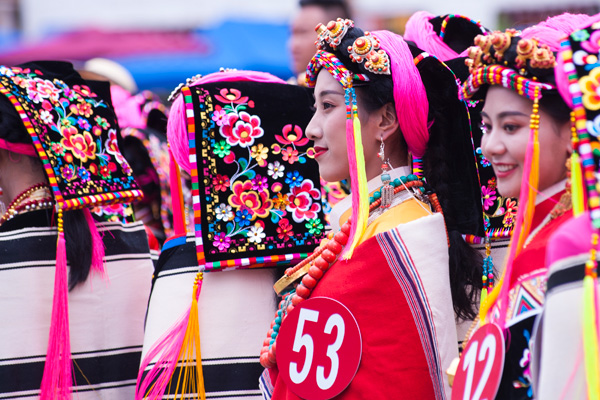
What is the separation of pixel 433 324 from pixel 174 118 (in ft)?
3.91

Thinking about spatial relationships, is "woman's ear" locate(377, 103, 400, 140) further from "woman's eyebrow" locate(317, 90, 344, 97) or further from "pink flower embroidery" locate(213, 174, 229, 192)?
"pink flower embroidery" locate(213, 174, 229, 192)

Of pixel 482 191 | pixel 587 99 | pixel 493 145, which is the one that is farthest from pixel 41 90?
pixel 587 99

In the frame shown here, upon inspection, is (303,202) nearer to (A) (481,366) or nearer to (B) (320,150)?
(B) (320,150)

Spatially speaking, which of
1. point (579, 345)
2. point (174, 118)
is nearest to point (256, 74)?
point (174, 118)

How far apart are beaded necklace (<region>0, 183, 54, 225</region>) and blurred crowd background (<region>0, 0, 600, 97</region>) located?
4744 mm

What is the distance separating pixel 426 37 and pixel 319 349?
1.14 metres

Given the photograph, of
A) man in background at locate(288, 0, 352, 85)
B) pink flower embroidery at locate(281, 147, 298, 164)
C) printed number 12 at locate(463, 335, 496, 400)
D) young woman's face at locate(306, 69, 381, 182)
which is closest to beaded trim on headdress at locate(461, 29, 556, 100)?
young woman's face at locate(306, 69, 381, 182)

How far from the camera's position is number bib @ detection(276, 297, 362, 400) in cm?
212

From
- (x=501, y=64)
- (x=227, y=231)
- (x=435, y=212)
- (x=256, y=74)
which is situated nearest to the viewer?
(x=501, y=64)

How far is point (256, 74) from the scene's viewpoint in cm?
292

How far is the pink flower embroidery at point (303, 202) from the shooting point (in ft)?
9.01

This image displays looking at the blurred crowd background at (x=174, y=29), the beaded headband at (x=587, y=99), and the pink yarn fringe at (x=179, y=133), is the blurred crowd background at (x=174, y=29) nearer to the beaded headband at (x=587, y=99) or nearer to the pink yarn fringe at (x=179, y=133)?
the pink yarn fringe at (x=179, y=133)

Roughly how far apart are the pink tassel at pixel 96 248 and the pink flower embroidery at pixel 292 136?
797 millimetres

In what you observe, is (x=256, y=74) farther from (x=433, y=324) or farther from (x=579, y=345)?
(x=579, y=345)
